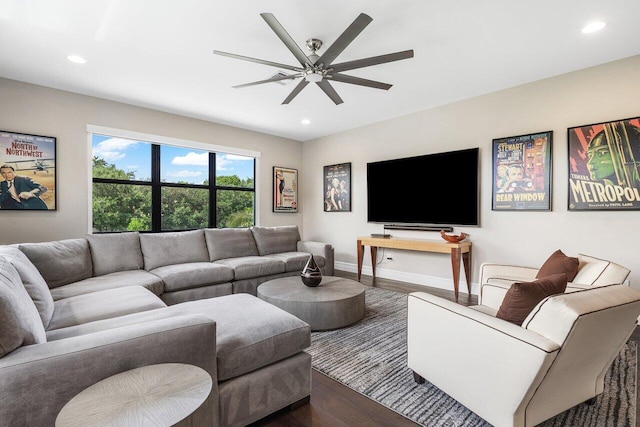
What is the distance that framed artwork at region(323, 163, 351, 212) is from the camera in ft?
17.7

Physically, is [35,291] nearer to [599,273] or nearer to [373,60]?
[373,60]

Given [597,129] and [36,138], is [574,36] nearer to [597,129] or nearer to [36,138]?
[597,129]

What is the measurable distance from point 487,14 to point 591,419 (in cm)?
264

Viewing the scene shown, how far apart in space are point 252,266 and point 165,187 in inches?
78.1

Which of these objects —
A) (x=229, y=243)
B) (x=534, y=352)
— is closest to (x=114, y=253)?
(x=229, y=243)

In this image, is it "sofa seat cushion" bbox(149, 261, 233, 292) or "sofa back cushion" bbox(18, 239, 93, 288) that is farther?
"sofa seat cushion" bbox(149, 261, 233, 292)

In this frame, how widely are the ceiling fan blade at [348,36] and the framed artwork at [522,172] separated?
2.56 meters

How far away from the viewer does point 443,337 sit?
1.61 m

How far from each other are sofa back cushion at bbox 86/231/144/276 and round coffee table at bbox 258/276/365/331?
1522mm

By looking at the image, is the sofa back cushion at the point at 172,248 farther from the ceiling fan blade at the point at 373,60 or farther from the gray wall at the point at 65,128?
the ceiling fan blade at the point at 373,60

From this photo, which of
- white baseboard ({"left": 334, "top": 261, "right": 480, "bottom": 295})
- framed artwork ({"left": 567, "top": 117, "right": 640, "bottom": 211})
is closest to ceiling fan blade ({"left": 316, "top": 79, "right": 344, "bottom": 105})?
framed artwork ({"left": 567, "top": 117, "right": 640, "bottom": 211})

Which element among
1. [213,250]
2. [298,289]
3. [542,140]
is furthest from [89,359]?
[542,140]

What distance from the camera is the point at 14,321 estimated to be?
110cm

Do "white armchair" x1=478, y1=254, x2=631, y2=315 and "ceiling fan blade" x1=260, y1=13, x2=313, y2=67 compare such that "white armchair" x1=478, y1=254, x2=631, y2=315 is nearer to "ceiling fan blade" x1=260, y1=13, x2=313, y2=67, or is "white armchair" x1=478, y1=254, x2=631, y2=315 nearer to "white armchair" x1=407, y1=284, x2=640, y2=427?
"white armchair" x1=407, y1=284, x2=640, y2=427
